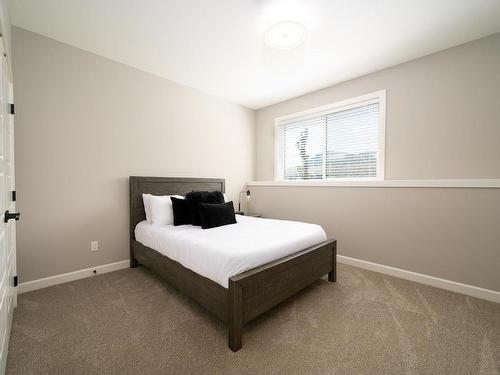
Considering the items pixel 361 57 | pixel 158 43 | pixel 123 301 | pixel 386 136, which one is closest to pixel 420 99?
pixel 386 136

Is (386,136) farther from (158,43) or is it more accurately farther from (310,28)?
(158,43)

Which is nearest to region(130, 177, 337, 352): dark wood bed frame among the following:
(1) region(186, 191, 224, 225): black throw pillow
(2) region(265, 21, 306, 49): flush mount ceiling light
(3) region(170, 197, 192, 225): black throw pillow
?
(3) region(170, 197, 192, 225): black throw pillow

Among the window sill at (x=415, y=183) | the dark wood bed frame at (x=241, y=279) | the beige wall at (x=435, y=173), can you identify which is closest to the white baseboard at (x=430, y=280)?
the beige wall at (x=435, y=173)

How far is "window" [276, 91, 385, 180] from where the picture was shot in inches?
120

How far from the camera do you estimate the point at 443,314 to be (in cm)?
189

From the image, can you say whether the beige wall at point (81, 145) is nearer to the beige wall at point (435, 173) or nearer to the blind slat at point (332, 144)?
the blind slat at point (332, 144)

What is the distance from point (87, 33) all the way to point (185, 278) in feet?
8.54

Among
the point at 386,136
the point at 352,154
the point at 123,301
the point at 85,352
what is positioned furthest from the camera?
the point at 352,154

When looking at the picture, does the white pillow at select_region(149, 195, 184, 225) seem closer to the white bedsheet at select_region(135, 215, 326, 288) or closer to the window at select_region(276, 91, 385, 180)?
the white bedsheet at select_region(135, 215, 326, 288)

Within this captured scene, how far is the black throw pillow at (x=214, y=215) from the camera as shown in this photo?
253 cm

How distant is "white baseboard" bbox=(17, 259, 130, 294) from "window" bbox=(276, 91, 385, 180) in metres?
2.88

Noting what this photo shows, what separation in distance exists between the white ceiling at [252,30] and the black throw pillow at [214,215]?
1.79 meters

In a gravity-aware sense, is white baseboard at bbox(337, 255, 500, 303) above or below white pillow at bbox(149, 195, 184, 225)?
below

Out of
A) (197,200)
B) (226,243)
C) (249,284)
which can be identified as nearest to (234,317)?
(249,284)
